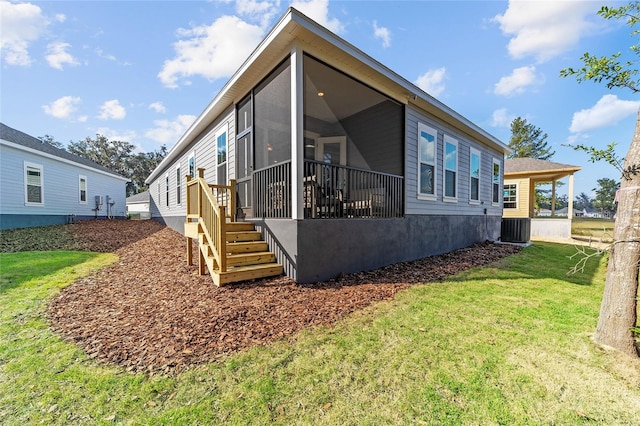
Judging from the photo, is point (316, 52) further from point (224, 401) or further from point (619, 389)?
point (619, 389)

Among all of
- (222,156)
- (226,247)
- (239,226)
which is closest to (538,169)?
(222,156)

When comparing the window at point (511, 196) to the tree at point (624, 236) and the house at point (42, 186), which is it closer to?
the tree at point (624, 236)

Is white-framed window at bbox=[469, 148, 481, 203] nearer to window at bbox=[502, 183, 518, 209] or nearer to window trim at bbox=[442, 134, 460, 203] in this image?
window trim at bbox=[442, 134, 460, 203]

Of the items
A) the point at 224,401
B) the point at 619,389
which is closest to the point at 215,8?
the point at 224,401

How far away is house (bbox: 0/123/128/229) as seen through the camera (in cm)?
1003

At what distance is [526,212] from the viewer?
47.7 feet

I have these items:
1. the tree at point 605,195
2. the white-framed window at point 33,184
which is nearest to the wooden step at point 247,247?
the white-framed window at point 33,184

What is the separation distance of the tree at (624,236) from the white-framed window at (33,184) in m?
17.4

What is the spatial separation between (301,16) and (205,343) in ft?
14.9

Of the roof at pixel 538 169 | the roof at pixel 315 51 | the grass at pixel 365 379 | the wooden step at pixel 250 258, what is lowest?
the grass at pixel 365 379

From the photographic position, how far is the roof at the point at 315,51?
13.1 ft

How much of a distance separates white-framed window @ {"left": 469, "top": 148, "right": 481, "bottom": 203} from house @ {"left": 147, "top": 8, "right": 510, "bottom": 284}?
0.04m

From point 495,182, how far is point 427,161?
5701 millimetres

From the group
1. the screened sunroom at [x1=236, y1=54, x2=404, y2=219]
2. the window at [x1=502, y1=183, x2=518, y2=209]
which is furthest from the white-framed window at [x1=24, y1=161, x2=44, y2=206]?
the window at [x1=502, y1=183, x2=518, y2=209]
